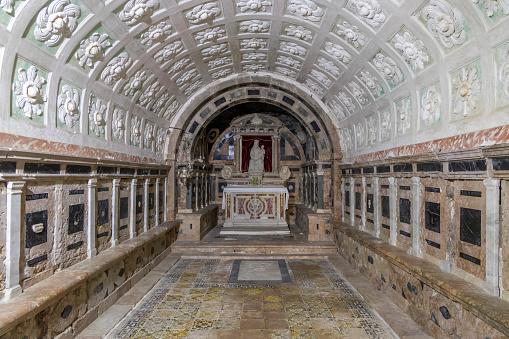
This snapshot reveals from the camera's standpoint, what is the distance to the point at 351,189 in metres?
9.63

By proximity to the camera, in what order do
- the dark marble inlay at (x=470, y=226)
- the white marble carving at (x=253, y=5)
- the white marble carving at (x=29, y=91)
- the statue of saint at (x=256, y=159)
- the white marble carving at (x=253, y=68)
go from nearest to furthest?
the white marble carving at (x=29, y=91) < the dark marble inlay at (x=470, y=226) < the white marble carving at (x=253, y=5) < the white marble carving at (x=253, y=68) < the statue of saint at (x=256, y=159)

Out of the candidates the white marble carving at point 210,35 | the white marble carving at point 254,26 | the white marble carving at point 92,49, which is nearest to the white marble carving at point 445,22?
the white marble carving at point 254,26

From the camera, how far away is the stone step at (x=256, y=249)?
383 inches

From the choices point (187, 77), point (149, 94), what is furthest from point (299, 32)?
point (149, 94)

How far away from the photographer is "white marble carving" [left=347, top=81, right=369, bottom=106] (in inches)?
319

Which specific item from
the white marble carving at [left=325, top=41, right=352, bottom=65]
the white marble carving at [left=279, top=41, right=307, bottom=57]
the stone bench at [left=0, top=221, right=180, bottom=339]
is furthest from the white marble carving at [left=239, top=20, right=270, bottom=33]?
the stone bench at [left=0, top=221, right=180, bottom=339]

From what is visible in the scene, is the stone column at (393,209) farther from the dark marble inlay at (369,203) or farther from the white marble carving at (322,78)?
the white marble carving at (322,78)

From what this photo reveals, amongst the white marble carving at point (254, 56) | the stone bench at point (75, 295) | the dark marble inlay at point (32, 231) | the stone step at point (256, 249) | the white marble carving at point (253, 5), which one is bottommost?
the stone step at point (256, 249)

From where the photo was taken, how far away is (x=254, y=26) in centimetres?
722

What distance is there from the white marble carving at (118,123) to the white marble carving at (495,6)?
21.4 ft

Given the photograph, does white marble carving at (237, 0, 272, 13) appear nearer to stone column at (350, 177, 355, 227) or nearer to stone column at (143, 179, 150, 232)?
stone column at (143, 179, 150, 232)

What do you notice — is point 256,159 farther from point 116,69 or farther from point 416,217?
point 416,217

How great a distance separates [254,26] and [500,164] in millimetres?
5438

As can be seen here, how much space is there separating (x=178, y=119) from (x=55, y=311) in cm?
736
